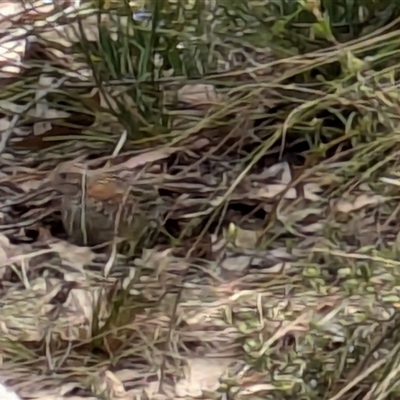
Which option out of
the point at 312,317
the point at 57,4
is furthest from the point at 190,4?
the point at 312,317

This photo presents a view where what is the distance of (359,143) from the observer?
1.21 meters

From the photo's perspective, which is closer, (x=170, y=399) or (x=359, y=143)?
(x=170, y=399)

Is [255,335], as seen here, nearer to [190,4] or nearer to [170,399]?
[170,399]

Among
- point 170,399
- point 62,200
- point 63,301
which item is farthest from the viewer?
point 62,200

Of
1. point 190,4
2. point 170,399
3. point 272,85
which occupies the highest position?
point 190,4

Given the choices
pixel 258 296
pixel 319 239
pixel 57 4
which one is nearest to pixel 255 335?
pixel 258 296

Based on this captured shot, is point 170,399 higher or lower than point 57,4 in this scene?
lower

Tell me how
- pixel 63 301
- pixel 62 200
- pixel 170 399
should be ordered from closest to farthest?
pixel 170 399 → pixel 63 301 → pixel 62 200

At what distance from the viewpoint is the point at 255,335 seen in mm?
1052

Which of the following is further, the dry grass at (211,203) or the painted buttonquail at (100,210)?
the painted buttonquail at (100,210)

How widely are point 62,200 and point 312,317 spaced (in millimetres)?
377

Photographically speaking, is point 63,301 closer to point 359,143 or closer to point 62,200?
point 62,200

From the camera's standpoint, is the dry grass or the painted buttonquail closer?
the dry grass

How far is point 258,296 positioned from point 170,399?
0.54ft
